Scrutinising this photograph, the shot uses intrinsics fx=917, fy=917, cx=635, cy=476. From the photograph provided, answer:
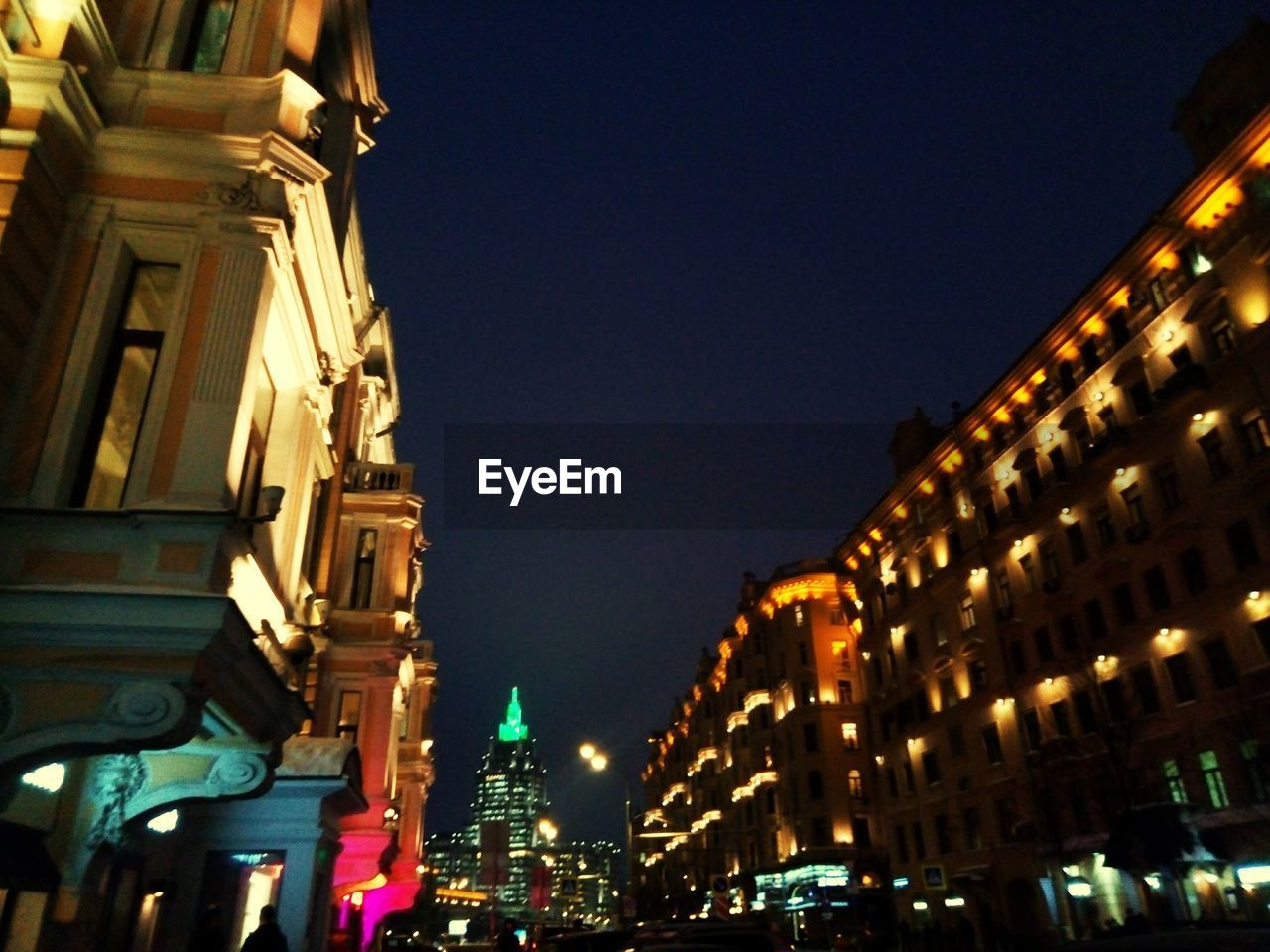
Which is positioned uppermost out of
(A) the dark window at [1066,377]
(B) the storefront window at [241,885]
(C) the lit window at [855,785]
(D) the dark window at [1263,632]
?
(A) the dark window at [1066,377]

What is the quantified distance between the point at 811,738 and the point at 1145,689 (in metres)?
31.3

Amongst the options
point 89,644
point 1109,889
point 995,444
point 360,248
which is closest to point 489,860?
point 89,644

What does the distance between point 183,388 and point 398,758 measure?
29.3m

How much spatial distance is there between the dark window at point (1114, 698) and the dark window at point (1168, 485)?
6.71m

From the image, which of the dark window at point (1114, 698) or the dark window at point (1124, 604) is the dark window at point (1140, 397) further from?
the dark window at point (1114, 698)

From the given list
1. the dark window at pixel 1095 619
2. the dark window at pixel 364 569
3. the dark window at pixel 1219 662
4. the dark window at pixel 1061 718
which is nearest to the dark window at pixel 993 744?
the dark window at pixel 1061 718

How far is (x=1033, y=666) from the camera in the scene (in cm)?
3834

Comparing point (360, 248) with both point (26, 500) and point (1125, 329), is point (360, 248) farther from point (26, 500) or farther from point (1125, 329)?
point (1125, 329)

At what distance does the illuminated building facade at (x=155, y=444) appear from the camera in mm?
8242

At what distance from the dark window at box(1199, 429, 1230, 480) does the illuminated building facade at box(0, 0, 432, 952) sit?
1085 inches

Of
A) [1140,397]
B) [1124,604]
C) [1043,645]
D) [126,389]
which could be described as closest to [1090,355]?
[1140,397]

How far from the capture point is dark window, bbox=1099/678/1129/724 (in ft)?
108

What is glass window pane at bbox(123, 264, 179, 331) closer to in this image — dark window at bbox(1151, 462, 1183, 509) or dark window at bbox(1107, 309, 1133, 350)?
dark window at bbox(1151, 462, 1183, 509)

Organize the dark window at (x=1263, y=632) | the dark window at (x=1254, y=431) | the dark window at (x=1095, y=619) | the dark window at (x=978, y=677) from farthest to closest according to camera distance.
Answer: the dark window at (x=978, y=677) → the dark window at (x=1095, y=619) → the dark window at (x=1254, y=431) → the dark window at (x=1263, y=632)
